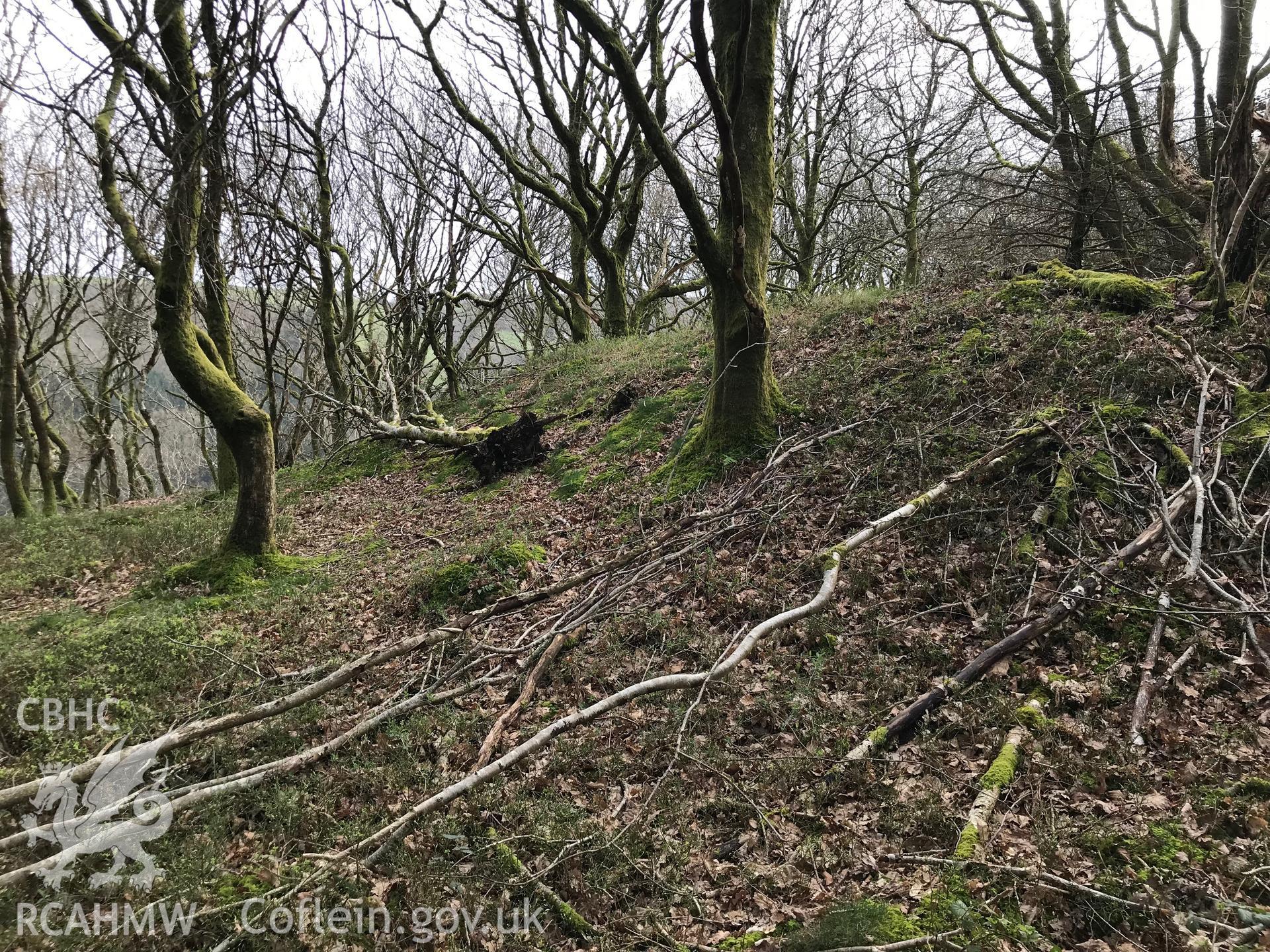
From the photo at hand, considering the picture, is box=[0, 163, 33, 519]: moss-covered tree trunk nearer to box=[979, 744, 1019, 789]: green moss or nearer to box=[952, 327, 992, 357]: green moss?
box=[979, 744, 1019, 789]: green moss

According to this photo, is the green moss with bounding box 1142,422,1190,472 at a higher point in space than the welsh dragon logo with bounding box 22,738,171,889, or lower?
higher

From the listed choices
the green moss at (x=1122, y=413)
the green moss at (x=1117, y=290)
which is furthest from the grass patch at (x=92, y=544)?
the green moss at (x=1117, y=290)

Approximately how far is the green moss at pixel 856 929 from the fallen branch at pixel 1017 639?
943mm

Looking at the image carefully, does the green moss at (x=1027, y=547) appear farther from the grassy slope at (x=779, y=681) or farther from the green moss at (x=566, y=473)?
the green moss at (x=566, y=473)

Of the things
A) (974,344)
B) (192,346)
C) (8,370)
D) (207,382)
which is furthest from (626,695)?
(8,370)

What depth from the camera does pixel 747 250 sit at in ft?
22.2

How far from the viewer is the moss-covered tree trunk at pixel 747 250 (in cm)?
656

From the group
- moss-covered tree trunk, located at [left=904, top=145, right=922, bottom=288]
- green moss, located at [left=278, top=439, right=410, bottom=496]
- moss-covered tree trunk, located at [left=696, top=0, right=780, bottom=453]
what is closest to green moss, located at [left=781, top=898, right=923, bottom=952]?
moss-covered tree trunk, located at [left=696, top=0, right=780, bottom=453]

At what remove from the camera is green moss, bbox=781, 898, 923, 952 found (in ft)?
7.84

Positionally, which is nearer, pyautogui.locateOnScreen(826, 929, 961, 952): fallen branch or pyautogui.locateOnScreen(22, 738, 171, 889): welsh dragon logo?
pyautogui.locateOnScreen(826, 929, 961, 952): fallen branch

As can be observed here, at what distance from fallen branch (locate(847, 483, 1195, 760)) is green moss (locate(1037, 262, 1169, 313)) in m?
3.72

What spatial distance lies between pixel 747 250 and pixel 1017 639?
15.3ft

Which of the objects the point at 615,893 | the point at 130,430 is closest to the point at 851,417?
the point at 615,893

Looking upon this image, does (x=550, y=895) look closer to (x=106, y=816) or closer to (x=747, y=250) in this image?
(x=106, y=816)
